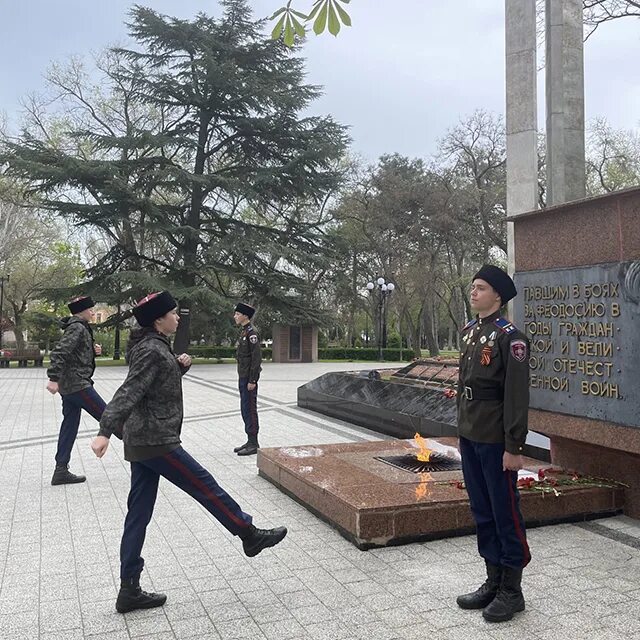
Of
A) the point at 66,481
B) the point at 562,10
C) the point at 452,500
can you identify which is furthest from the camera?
the point at 562,10

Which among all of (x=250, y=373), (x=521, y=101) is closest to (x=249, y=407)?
(x=250, y=373)

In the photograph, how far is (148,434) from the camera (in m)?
3.46

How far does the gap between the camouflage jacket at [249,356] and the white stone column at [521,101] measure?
5748 millimetres

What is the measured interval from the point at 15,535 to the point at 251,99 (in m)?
27.2

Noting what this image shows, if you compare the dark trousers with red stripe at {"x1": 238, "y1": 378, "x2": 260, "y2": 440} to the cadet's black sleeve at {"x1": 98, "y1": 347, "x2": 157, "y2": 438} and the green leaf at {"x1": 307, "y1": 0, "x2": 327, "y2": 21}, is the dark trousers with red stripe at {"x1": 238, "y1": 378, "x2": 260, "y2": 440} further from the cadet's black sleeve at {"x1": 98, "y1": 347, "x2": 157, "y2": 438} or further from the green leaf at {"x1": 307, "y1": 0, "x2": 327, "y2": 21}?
the green leaf at {"x1": 307, "y1": 0, "x2": 327, "y2": 21}

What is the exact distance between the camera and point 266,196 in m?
30.7

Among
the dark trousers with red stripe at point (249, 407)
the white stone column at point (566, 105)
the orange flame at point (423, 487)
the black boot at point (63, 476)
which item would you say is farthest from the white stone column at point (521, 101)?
the black boot at point (63, 476)

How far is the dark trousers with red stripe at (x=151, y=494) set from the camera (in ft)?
11.5

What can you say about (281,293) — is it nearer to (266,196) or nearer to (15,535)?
(266,196)

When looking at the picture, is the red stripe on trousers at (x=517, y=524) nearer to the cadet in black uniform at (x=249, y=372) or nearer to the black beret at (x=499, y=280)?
the black beret at (x=499, y=280)

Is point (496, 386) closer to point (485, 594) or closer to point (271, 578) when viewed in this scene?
point (485, 594)

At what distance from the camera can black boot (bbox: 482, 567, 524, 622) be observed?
129 inches

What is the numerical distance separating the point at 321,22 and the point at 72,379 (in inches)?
203

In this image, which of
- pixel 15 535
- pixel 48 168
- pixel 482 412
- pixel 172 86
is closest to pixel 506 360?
pixel 482 412
